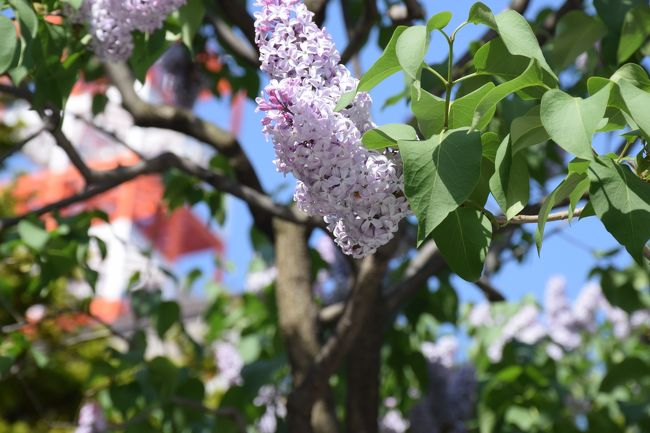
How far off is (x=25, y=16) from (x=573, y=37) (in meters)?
0.87

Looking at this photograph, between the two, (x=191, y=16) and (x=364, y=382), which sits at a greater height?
(x=191, y=16)

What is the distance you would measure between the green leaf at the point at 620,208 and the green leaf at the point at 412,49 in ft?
0.63

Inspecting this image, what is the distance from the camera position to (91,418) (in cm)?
292

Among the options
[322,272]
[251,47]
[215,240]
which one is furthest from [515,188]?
[215,240]

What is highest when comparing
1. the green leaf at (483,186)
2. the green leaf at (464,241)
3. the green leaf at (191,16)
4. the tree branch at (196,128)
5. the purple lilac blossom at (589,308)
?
the green leaf at (483,186)

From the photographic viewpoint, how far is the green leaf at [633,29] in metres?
1.50

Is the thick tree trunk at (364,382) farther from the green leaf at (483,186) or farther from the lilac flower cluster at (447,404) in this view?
the green leaf at (483,186)

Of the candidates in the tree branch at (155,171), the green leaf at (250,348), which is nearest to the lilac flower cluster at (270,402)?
the green leaf at (250,348)

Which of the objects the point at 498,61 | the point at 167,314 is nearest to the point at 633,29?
the point at 498,61

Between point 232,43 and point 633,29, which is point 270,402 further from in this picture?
point 633,29

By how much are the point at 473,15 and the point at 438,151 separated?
5.6 inches

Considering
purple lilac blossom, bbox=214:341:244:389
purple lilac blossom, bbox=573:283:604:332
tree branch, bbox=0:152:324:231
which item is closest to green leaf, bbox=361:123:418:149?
tree branch, bbox=0:152:324:231

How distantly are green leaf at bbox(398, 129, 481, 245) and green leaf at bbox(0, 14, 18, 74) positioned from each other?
2.05ft

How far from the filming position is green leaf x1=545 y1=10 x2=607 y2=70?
1539mm
